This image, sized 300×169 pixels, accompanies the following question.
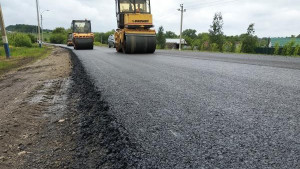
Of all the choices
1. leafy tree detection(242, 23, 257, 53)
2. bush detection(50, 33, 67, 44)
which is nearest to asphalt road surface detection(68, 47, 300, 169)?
leafy tree detection(242, 23, 257, 53)

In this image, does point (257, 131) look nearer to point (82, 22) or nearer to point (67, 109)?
point (67, 109)

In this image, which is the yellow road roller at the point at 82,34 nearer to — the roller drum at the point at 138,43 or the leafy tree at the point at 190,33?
the roller drum at the point at 138,43

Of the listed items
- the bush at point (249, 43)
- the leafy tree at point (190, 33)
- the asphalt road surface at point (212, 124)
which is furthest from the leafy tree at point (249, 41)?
the leafy tree at point (190, 33)

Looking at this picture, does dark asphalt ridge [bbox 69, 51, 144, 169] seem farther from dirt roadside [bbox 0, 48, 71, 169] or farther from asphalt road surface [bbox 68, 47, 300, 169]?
dirt roadside [bbox 0, 48, 71, 169]

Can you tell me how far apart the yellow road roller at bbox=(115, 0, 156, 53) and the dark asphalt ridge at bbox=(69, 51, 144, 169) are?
440 inches

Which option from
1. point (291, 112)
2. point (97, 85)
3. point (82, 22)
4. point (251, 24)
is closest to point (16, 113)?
point (97, 85)

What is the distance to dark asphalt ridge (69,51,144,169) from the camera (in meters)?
1.52

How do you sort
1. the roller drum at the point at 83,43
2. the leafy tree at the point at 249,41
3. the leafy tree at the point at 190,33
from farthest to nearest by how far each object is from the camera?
1. the leafy tree at the point at 190,33
2. the leafy tree at the point at 249,41
3. the roller drum at the point at 83,43

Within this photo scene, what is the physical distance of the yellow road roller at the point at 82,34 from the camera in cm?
2220

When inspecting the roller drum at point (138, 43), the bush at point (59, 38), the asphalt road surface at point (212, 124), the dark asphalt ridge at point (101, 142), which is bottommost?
the dark asphalt ridge at point (101, 142)

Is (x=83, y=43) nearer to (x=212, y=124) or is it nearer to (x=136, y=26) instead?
(x=136, y=26)

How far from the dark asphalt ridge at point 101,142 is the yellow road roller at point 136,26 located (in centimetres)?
1117

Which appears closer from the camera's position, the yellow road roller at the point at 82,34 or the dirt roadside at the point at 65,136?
the dirt roadside at the point at 65,136

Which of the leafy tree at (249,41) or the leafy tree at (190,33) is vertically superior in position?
the leafy tree at (190,33)
